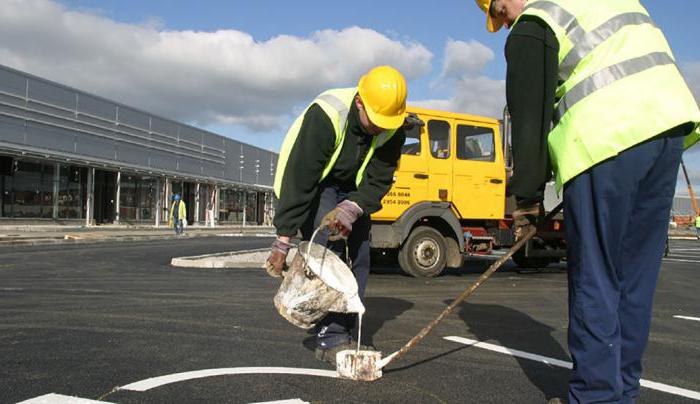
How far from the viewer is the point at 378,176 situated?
362 centimetres

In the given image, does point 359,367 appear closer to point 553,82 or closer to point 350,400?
point 350,400

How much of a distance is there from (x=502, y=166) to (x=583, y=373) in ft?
26.1

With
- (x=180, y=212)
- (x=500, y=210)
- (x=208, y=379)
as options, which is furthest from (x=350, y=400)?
(x=180, y=212)

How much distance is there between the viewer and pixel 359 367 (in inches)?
121

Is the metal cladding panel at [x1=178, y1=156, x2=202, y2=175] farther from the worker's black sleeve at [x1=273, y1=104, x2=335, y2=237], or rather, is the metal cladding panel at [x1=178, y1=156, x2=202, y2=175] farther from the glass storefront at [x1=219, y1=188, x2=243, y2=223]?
the worker's black sleeve at [x1=273, y1=104, x2=335, y2=237]

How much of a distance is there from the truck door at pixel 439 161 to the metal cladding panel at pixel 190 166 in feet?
79.8

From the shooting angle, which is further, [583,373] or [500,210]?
[500,210]

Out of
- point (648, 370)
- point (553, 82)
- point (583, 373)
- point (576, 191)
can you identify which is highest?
point (553, 82)

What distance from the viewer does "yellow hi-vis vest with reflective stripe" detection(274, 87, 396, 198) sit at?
3.30 meters

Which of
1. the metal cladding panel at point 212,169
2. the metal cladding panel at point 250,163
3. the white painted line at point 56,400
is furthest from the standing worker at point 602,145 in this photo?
the metal cladding panel at point 250,163

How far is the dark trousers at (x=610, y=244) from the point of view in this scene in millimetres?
2145

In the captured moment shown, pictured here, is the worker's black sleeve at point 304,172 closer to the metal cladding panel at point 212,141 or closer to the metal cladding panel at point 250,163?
the metal cladding panel at point 212,141

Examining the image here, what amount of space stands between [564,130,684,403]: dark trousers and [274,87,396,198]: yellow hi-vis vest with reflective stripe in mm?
1453

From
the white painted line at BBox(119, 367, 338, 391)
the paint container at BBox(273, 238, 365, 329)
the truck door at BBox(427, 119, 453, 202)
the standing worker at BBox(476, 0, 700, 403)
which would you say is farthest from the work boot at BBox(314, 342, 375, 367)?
the truck door at BBox(427, 119, 453, 202)
